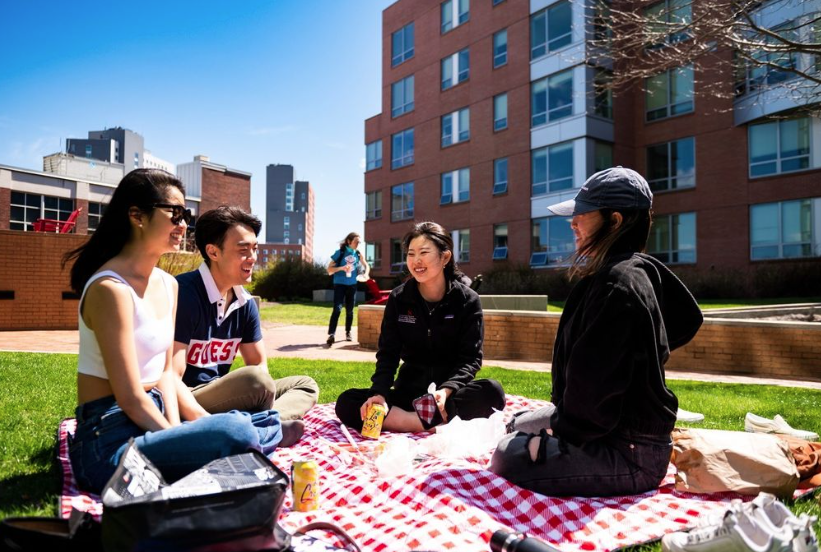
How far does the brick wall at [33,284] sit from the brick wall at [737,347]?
11.5 m

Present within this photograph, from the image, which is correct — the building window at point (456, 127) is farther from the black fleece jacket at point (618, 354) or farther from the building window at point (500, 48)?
the black fleece jacket at point (618, 354)

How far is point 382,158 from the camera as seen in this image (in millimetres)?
34750

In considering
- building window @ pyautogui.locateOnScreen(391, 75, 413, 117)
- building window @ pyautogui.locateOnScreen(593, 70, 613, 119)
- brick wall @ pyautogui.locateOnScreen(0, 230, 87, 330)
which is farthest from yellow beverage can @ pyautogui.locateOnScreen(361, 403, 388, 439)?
building window @ pyautogui.locateOnScreen(391, 75, 413, 117)

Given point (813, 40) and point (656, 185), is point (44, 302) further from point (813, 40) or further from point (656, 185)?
point (656, 185)

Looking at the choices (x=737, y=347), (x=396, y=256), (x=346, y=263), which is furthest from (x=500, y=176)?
(x=737, y=347)

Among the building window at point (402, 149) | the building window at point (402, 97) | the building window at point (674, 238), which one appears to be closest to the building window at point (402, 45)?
the building window at point (402, 97)

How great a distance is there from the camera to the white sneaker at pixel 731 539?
1.99 metres

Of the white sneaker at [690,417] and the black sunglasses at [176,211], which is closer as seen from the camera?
the black sunglasses at [176,211]

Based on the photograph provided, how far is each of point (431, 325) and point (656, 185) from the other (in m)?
22.0

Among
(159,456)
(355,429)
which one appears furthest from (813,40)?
(159,456)

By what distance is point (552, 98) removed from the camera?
81.7 ft

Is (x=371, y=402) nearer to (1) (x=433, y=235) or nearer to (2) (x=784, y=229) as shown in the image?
(1) (x=433, y=235)

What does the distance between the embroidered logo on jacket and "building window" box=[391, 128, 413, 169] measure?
2924 centimetres

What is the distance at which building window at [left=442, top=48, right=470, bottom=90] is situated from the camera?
1155 inches
